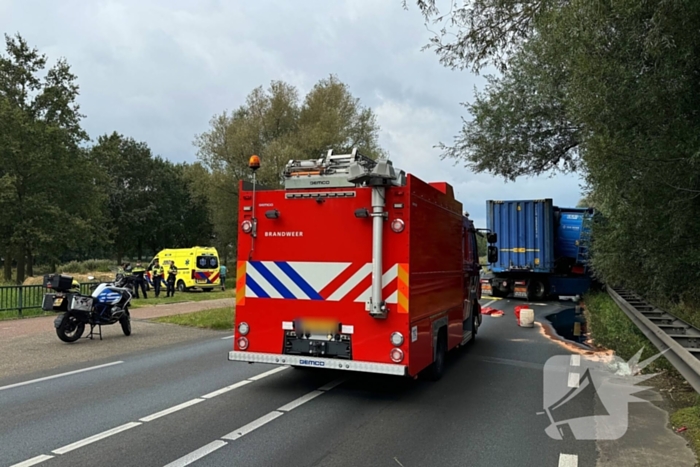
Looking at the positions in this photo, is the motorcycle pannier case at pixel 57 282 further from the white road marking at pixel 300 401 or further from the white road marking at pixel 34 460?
the white road marking at pixel 34 460

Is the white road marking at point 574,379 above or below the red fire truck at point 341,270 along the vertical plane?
below

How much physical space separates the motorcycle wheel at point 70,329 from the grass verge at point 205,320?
3.22m

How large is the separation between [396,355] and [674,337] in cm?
406

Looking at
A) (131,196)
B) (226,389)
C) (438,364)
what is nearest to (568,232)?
(438,364)

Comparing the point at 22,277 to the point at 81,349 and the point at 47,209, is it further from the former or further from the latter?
the point at 81,349

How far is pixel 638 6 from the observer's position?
7266mm

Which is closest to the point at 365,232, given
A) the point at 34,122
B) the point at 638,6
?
the point at 638,6

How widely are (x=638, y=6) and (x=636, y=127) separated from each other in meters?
2.18

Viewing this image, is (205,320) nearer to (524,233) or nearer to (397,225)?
(397,225)

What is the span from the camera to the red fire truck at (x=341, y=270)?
633 centimetres

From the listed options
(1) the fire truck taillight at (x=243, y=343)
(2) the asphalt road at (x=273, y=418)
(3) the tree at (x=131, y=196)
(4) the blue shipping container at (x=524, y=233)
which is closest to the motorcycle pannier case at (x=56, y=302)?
(2) the asphalt road at (x=273, y=418)

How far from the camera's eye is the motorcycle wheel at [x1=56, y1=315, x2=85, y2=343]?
1084 centimetres

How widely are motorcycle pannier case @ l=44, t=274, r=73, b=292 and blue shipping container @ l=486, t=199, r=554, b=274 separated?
16.4 metres

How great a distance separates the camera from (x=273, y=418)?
5867 millimetres
